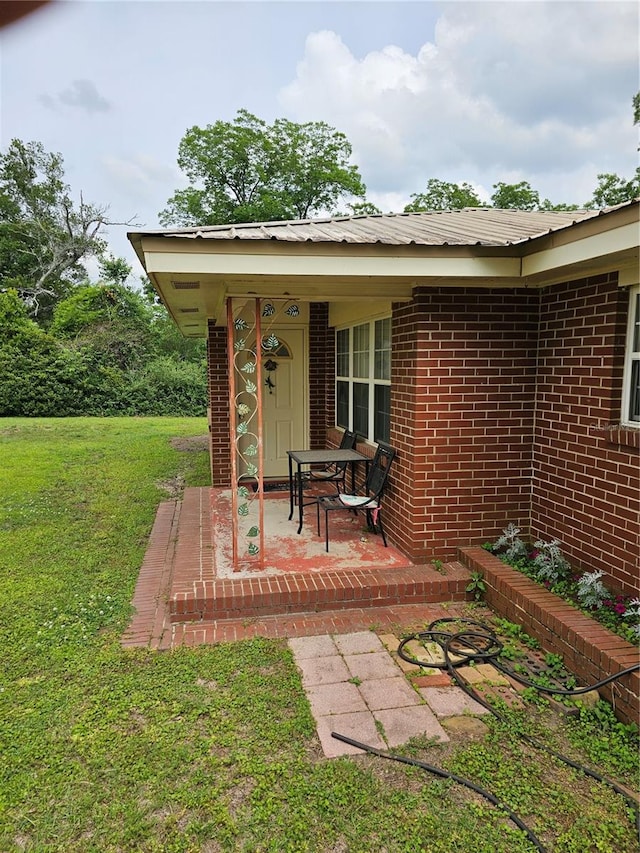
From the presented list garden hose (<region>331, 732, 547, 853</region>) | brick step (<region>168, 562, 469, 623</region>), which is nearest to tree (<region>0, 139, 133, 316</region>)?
brick step (<region>168, 562, 469, 623</region>)

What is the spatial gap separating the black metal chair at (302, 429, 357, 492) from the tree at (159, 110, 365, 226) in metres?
21.5

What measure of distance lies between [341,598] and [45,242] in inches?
1244

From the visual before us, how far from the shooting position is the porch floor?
3.81 metres

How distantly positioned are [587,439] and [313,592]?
7.50 feet

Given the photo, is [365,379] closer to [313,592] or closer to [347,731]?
[313,592]

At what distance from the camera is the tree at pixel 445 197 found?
28375mm

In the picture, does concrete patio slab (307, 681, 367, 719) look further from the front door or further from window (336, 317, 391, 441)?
the front door

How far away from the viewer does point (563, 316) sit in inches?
163

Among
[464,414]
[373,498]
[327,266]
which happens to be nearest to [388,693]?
[373,498]

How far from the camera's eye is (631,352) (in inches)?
140

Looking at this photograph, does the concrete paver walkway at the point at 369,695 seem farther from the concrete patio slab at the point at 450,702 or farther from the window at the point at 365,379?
the window at the point at 365,379

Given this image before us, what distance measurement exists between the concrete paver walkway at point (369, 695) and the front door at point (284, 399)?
4.63 meters

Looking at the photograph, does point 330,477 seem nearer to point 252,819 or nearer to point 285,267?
point 285,267

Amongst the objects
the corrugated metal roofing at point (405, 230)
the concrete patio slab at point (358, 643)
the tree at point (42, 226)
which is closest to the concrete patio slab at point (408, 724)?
the concrete patio slab at point (358, 643)
